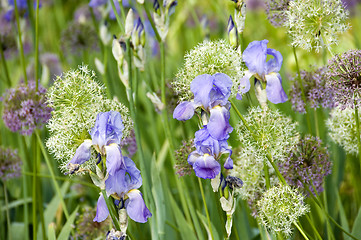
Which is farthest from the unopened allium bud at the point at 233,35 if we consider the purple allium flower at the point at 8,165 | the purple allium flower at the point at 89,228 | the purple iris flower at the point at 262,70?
the purple allium flower at the point at 8,165

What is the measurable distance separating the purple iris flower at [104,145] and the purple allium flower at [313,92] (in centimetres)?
72

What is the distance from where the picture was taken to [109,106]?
3.72 feet

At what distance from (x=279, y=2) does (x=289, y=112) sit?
0.75 m

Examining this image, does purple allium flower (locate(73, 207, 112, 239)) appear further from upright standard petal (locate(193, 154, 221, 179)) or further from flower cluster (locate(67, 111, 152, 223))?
upright standard petal (locate(193, 154, 221, 179))

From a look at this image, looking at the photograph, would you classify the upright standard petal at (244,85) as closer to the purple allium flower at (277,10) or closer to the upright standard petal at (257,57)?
the upright standard petal at (257,57)

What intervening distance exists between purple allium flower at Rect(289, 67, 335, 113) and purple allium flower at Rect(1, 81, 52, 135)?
0.85m

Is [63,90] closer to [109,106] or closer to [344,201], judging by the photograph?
[109,106]

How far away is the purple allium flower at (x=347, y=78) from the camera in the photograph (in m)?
1.18

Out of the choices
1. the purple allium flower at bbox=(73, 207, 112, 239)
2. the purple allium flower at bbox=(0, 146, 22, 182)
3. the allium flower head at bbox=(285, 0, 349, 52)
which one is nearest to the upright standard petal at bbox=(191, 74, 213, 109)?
the allium flower head at bbox=(285, 0, 349, 52)

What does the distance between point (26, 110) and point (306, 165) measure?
37.5 inches

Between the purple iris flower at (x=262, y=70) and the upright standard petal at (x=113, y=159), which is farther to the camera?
the purple iris flower at (x=262, y=70)

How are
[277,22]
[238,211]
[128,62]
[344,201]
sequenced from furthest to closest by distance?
[344,201]
[238,211]
[277,22]
[128,62]

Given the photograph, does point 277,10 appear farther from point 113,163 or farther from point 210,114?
point 113,163

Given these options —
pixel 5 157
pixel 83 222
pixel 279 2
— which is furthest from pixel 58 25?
pixel 279 2
